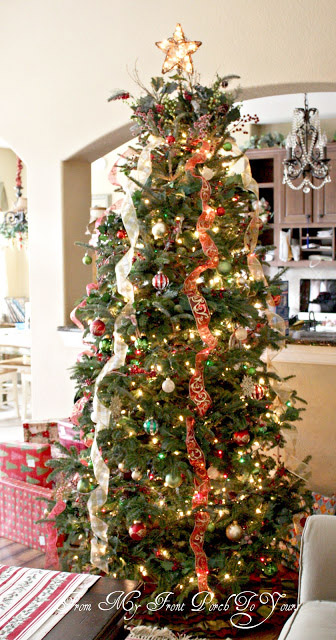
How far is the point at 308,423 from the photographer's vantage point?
3.60 metres

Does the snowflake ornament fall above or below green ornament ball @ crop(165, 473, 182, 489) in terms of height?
above

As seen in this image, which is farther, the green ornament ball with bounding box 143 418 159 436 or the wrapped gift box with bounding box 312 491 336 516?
the wrapped gift box with bounding box 312 491 336 516

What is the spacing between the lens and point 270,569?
2.64 m

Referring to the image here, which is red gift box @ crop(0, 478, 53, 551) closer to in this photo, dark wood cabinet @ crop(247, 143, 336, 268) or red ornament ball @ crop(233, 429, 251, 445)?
red ornament ball @ crop(233, 429, 251, 445)

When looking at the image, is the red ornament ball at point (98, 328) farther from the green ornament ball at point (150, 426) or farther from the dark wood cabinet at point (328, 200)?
the dark wood cabinet at point (328, 200)

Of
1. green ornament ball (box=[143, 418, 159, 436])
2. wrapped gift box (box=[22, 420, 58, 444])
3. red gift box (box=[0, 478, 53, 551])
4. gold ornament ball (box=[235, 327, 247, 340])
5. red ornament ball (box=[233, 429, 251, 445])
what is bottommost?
red gift box (box=[0, 478, 53, 551])

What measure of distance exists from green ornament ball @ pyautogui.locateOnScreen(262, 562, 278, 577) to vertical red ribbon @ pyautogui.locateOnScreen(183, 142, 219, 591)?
25cm

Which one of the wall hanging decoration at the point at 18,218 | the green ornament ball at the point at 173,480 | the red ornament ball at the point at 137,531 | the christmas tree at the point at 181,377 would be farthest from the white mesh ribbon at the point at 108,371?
the wall hanging decoration at the point at 18,218

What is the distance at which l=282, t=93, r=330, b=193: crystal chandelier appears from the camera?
18.7 ft

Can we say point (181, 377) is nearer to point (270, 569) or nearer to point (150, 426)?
point (150, 426)

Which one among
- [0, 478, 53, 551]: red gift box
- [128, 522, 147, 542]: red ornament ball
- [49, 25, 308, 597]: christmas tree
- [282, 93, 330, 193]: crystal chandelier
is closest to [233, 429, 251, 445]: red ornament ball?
[49, 25, 308, 597]: christmas tree

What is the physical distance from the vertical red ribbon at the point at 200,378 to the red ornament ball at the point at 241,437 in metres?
0.14

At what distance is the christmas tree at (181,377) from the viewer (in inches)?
99.3

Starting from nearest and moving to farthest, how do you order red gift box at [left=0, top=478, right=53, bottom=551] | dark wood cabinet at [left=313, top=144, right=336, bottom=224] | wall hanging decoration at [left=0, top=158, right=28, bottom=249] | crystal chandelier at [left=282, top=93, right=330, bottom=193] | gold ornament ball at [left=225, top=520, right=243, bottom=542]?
gold ornament ball at [left=225, top=520, right=243, bottom=542]
red gift box at [left=0, top=478, right=53, bottom=551]
crystal chandelier at [left=282, top=93, right=330, bottom=193]
wall hanging decoration at [left=0, top=158, right=28, bottom=249]
dark wood cabinet at [left=313, top=144, right=336, bottom=224]
